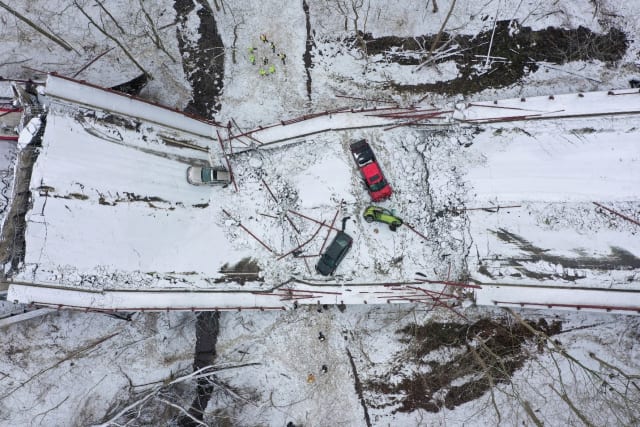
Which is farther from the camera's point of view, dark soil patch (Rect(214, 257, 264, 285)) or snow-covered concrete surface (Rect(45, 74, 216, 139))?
dark soil patch (Rect(214, 257, 264, 285))

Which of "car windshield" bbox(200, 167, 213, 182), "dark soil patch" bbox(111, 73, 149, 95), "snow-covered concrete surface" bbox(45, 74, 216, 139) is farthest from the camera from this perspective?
"dark soil patch" bbox(111, 73, 149, 95)

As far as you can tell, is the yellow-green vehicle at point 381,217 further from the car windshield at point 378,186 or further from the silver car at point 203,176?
the silver car at point 203,176

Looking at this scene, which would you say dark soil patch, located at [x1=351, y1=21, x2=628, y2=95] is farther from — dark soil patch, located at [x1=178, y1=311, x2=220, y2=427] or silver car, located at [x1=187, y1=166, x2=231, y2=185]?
dark soil patch, located at [x1=178, y1=311, x2=220, y2=427]

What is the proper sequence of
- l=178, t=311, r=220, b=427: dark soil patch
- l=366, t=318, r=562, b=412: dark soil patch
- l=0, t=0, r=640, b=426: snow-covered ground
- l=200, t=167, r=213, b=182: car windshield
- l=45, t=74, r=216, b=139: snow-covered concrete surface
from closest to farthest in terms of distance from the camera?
l=45, t=74, r=216, b=139: snow-covered concrete surface, l=0, t=0, r=640, b=426: snow-covered ground, l=200, t=167, r=213, b=182: car windshield, l=366, t=318, r=562, b=412: dark soil patch, l=178, t=311, r=220, b=427: dark soil patch

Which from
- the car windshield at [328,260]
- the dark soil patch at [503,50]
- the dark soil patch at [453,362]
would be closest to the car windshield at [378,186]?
the car windshield at [328,260]

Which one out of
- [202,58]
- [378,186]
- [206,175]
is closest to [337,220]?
[378,186]

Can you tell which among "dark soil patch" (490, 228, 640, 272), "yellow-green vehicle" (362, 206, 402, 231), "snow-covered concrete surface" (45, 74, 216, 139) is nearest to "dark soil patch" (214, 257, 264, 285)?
"yellow-green vehicle" (362, 206, 402, 231)
